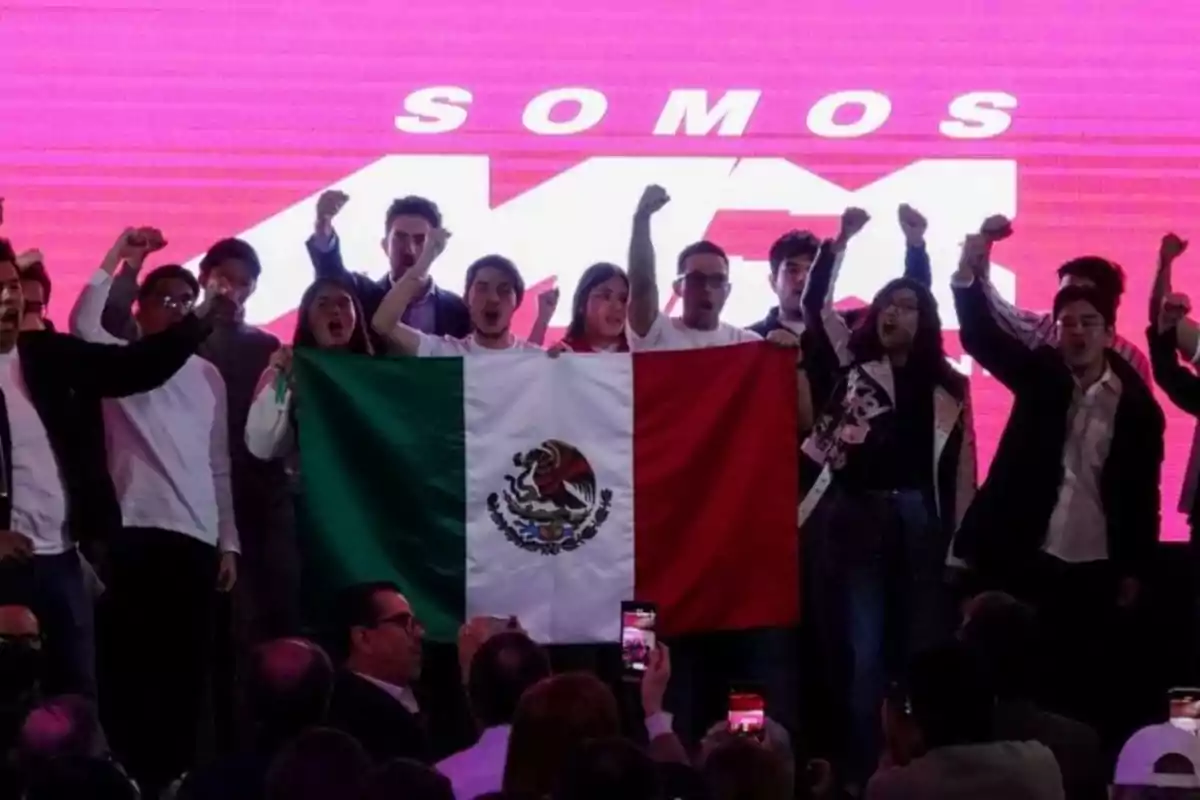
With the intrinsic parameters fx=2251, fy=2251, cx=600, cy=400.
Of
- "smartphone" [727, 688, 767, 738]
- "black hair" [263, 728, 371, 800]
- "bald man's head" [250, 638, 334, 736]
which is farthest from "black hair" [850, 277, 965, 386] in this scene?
"black hair" [263, 728, 371, 800]

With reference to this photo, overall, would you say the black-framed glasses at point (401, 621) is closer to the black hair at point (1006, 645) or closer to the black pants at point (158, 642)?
the black pants at point (158, 642)

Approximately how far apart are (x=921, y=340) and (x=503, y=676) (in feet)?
7.62

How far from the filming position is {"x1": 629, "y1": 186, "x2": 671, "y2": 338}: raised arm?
20.8 feet

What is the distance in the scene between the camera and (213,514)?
618 cm

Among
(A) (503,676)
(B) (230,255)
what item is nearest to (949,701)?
(A) (503,676)

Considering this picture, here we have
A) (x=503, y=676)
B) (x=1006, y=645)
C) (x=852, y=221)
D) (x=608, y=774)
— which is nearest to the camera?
(x=608, y=774)

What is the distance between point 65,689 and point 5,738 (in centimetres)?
132

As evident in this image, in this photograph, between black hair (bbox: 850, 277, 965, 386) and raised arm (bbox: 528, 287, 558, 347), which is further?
raised arm (bbox: 528, 287, 558, 347)

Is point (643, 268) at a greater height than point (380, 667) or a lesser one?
greater

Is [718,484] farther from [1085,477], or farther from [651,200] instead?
[1085,477]

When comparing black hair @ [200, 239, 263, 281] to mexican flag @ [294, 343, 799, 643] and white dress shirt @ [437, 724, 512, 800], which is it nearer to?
mexican flag @ [294, 343, 799, 643]

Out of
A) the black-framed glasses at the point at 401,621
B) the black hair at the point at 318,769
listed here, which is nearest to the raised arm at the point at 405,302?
the black-framed glasses at the point at 401,621

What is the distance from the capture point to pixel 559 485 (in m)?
6.32

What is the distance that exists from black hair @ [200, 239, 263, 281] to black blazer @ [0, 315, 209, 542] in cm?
56
